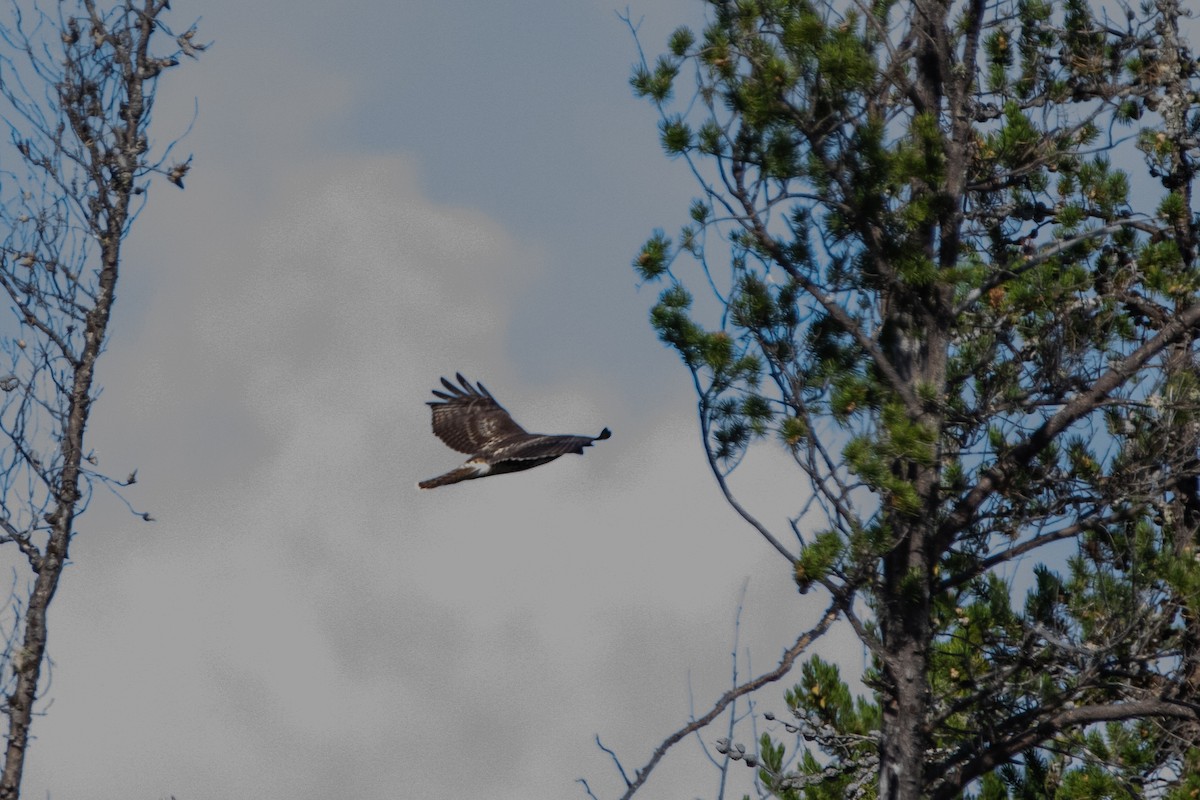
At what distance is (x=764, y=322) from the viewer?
31.3 ft

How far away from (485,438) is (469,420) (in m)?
0.50

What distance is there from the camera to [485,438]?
11.9 m

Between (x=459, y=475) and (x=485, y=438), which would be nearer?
(x=459, y=475)

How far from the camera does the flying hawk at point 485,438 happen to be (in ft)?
33.7

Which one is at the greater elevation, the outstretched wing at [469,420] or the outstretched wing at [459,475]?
the outstretched wing at [469,420]

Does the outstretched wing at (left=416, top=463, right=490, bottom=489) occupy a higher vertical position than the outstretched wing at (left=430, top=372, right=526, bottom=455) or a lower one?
lower

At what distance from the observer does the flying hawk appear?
10281 millimetres

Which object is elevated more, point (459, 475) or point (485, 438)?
point (485, 438)

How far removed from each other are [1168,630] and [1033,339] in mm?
2198

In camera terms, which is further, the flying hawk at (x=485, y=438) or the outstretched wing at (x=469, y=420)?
the outstretched wing at (x=469, y=420)

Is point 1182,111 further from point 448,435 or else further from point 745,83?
point 448,435

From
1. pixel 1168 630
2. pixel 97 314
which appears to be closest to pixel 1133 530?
pixel 1168 630

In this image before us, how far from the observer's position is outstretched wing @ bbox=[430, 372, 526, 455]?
12.0 metres

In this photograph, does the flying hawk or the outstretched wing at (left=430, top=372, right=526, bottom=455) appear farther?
the outstretched wing at (left=430, top=372, right=526, bottom=455)
